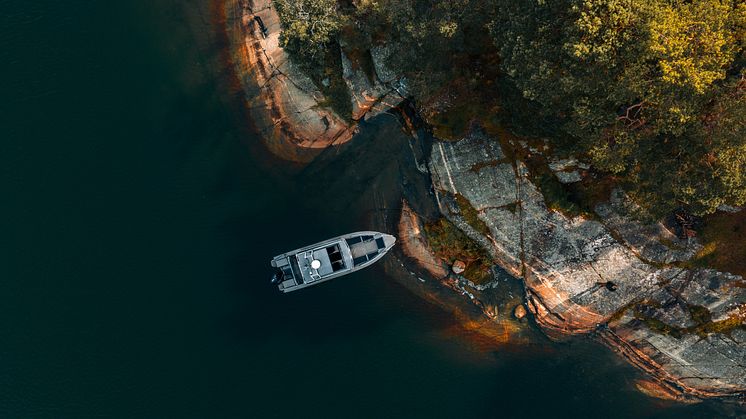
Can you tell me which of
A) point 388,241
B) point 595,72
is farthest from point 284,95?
point 595,72

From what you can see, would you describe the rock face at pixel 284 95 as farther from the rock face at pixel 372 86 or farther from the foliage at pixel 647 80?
the foliage at pixel 647 80

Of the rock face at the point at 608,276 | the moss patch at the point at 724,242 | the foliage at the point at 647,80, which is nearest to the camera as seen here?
the foliage at the point at 647,80

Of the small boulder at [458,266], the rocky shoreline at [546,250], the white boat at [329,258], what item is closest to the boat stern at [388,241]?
the white boat at [329,258]

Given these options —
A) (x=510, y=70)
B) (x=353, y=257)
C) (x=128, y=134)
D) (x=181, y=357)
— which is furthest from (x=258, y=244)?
(x=510, y=70)

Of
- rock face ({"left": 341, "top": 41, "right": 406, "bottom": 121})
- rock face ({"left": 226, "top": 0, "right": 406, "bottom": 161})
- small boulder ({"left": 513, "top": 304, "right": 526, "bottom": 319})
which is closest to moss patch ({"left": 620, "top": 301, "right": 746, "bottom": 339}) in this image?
small boulder ({"left": 513, "top": 304, "right": 526, "bottom": 319})

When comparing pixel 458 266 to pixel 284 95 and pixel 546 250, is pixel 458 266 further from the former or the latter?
pixel 284 95

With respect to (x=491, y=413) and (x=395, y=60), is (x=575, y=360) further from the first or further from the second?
(x=395, y=60)

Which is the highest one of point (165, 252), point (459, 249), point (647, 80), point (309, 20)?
point (309, 20)
